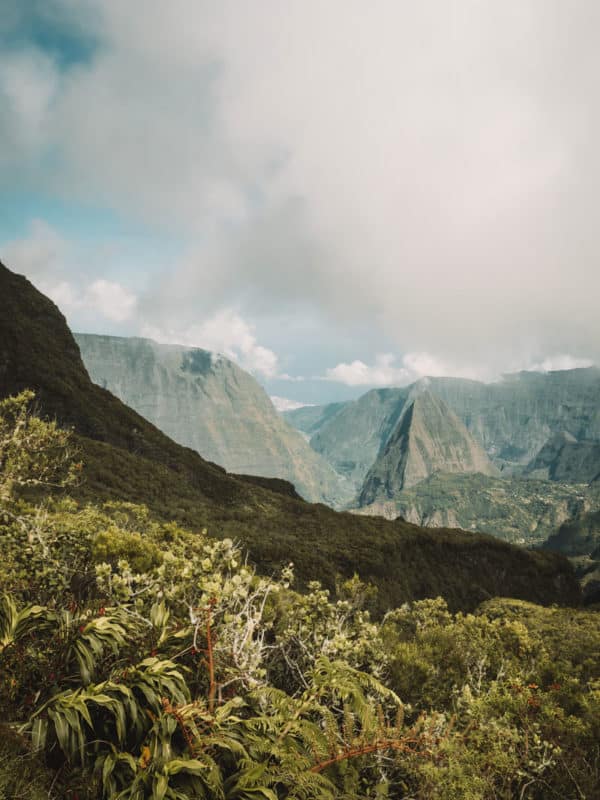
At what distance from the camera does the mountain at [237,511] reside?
200ft

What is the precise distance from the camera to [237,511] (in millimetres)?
73312

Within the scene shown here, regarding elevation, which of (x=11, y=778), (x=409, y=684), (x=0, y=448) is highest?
(x=0, y=448)

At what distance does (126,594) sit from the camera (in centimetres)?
501

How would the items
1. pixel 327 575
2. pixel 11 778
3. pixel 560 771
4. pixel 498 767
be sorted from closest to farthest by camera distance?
pixel 11 778, pixel 498 767, pixel 560 771, pixel 327 575

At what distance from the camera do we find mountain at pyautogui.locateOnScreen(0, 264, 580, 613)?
60.8 m

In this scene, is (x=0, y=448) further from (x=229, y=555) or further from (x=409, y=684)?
(x=409, y=684)

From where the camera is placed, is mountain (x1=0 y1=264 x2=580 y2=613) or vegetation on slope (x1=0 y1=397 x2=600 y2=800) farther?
mountain (x1=0 y1=264 x2=580 y2=613)

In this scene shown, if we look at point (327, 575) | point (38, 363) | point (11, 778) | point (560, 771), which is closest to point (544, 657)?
point (560, 771)

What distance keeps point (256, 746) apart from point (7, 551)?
650cm

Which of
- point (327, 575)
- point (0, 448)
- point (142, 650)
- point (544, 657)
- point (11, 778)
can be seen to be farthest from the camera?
point (327, 575)

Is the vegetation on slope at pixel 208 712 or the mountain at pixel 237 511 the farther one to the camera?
the mountain at pixel 237 511

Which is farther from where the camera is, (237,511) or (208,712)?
(237,511)

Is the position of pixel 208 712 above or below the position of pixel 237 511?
above

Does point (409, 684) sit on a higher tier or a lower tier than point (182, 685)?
lower
